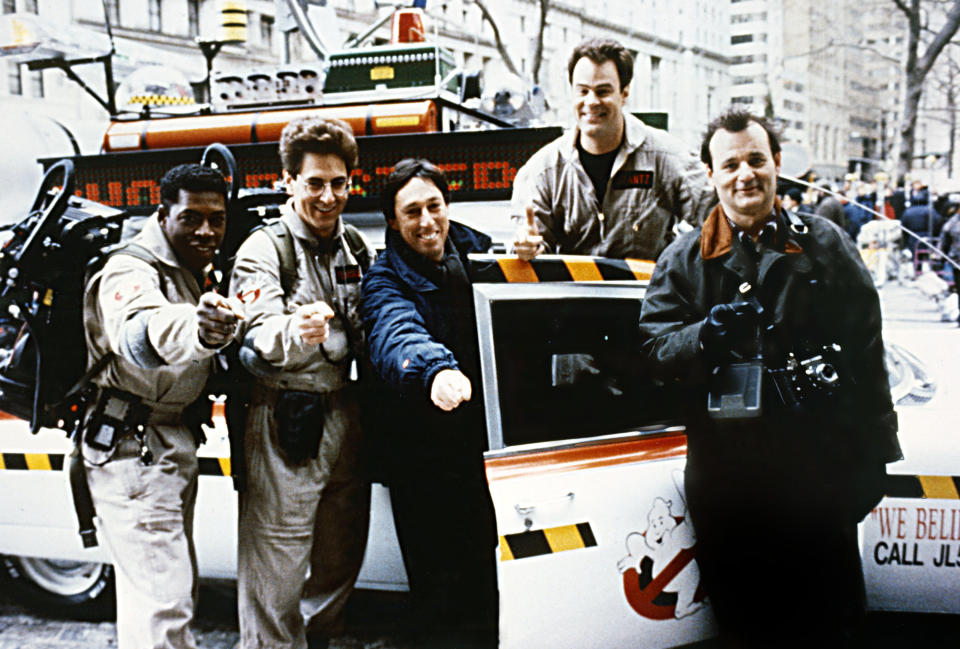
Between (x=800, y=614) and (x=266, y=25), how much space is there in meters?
2.56

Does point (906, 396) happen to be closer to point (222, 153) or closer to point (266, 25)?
point (222, 153)

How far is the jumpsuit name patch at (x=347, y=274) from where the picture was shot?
2281mm

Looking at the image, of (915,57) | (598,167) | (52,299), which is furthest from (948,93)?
(52,299)

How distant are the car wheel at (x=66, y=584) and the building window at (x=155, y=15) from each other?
192 centimetres

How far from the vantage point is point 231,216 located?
240cm

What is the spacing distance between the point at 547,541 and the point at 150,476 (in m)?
0.96

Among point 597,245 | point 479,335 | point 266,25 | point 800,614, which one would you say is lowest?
point 800,614

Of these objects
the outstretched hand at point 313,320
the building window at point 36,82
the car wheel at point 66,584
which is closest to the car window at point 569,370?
the outstretched hand at point 313,320

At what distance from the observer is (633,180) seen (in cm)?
249

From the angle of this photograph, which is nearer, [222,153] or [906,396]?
[906,396]

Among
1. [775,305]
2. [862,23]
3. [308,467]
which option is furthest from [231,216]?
[862,23]

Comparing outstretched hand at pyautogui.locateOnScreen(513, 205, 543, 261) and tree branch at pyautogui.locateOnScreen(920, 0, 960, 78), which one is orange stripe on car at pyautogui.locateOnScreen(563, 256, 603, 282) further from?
tree branch at pyautogui.locateOnScreen(920, 0, 960, 78)

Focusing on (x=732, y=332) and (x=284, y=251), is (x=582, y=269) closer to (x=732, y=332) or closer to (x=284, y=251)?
(x=732, y=332)

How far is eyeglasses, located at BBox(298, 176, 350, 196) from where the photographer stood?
2238 mm
